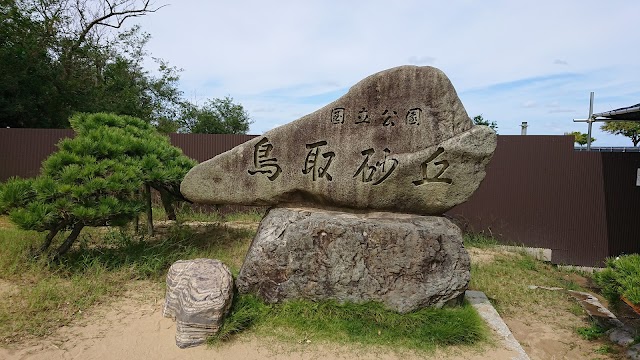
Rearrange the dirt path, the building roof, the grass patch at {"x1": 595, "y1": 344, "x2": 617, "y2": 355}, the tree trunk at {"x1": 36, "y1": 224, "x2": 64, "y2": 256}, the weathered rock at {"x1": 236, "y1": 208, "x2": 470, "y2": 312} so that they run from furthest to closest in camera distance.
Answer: the building roof, the tree trunk at {"x1": 36, "y1": 224, "x2": 64, "y2": 256}, the weathered rock at {"x1": 236, "y1": 208, "x2": 470, "y2": 312}, the grass patch at {"x1": 595, "y1": 344, "x2": 617, "y2": 355}, the dirt path

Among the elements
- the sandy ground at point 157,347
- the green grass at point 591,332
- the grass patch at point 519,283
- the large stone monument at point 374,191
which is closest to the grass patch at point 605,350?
the sandy ground at point 157,347

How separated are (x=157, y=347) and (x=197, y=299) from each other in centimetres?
47

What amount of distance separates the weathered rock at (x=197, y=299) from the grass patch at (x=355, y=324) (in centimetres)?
14

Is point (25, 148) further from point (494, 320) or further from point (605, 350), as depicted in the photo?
point (605, 350)

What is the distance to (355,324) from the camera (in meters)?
3.63

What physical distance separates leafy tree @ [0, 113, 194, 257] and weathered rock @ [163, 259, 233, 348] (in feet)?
4.62

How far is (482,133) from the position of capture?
386cm

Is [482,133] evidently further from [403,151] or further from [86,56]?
[86,56]

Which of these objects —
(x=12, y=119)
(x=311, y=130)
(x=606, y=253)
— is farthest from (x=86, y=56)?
(x=606, y=253)

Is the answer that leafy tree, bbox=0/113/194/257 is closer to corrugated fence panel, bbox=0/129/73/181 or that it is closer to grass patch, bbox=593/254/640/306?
corrugated fence panel, bbox=0/129/73/181

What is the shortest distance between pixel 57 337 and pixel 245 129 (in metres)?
15.1

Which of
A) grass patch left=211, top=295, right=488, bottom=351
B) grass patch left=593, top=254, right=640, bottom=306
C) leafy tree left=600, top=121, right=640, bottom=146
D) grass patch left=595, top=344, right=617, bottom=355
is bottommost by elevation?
grass patch left=595, top=344, right=617, bottom=355

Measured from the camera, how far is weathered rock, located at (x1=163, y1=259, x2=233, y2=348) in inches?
132

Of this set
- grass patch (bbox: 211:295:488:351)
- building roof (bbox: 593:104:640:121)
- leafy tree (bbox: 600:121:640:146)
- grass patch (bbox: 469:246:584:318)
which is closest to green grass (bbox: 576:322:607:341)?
grass patch (bbox: 469:246:584:318)
